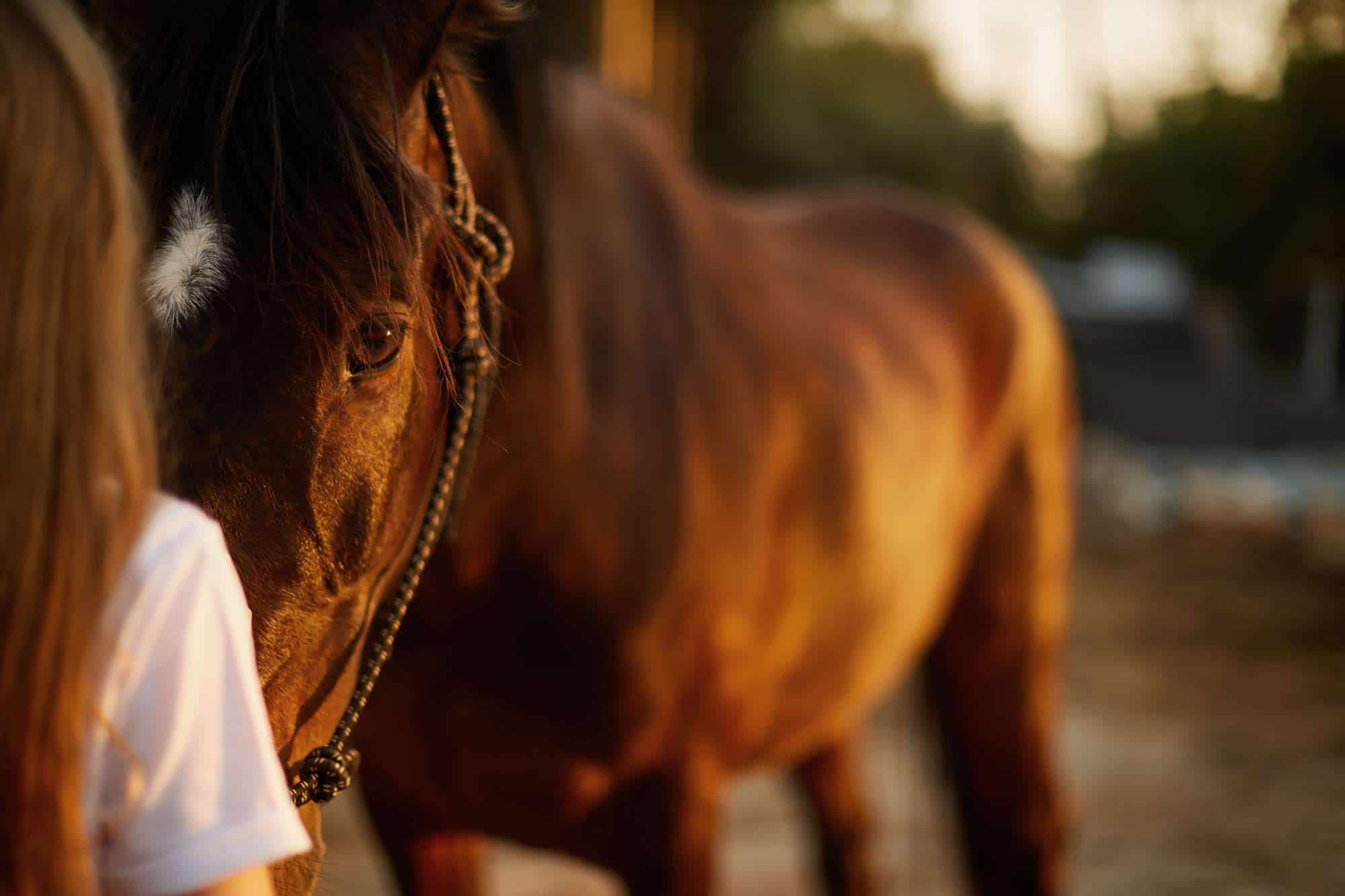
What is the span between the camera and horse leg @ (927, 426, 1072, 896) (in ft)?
8.48

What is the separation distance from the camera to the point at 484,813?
155cm

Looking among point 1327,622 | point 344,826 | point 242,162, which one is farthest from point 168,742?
point 1327,622

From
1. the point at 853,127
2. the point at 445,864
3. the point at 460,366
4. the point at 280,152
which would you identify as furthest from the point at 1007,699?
the point at 853,127

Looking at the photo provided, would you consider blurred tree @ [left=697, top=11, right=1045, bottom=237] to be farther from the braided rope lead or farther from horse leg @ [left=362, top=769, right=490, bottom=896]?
the braided rope lead

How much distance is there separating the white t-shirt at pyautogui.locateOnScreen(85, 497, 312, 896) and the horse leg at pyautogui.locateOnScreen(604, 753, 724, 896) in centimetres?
104

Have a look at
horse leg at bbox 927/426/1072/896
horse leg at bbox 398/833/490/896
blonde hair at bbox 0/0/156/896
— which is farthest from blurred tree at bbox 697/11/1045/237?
blonde hair at bbox 0/0/156/896

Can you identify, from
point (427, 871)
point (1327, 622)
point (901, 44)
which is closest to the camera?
point (427, 871)

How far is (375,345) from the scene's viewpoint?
81cm

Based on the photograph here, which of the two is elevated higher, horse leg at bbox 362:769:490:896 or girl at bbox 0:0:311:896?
girl at bbox 0:0:311:896

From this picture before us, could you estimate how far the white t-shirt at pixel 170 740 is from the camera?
54 centimetres

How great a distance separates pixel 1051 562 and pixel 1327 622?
3.53 meters

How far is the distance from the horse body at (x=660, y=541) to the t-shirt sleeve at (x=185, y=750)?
0.50 metres

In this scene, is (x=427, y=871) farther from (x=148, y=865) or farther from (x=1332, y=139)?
(x=1332, y=139)

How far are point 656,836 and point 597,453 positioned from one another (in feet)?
1.78
